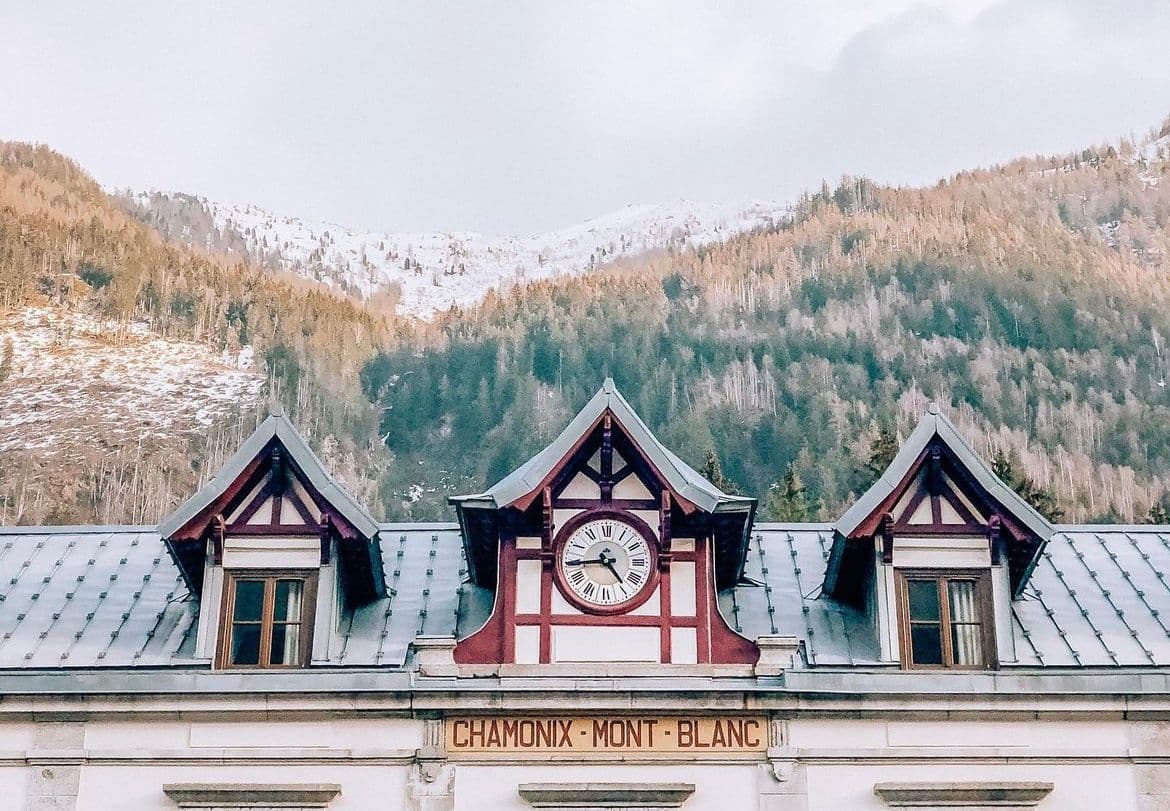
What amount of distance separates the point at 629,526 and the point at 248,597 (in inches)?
196

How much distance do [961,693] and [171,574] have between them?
11.1m

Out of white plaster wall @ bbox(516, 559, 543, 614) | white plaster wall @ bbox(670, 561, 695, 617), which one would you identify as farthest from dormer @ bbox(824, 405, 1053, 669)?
white plaster wall @ bbox(516, 559, 543, 614)

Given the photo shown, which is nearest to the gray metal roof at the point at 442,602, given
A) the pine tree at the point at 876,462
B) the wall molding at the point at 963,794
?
the wall molding at the point at 963,794

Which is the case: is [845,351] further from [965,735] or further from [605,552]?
[965,735]

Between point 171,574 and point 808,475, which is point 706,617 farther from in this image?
point 808,475

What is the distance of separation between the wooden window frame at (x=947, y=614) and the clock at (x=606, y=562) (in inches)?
127

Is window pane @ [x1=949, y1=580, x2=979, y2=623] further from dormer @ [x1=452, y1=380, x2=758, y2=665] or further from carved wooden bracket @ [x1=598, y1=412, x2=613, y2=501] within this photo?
carved wooden bracket @ [x1=598, y1=412, x2=613, y2=501]

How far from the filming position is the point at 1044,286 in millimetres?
105438

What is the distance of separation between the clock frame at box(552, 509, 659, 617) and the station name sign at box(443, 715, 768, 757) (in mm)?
1381

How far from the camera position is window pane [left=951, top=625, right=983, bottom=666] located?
1967 cm

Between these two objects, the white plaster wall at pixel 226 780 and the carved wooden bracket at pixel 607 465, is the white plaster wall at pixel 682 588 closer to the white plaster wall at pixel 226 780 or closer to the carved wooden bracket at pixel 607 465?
the carved wooden bracket at pixel 607 465

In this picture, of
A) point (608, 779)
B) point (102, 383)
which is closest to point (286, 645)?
point (608, 779)

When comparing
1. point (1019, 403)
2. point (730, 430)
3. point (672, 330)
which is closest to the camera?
point (730, 430)

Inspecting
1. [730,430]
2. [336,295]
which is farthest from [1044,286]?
[336,295]
